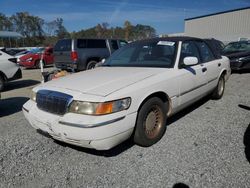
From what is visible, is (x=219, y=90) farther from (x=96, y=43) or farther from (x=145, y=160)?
(x=96, y=43)

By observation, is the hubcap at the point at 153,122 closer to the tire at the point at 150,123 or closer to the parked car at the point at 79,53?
the tire at the point at 150,123

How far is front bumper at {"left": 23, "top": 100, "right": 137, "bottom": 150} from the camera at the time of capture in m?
2.88

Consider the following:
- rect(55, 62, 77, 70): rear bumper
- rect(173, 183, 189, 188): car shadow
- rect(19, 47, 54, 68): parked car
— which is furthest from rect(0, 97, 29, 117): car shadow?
rect(19, 47, 54, 68): parked car

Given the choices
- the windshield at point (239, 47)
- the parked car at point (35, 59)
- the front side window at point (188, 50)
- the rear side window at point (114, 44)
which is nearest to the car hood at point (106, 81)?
the front side window at point (188, 50)

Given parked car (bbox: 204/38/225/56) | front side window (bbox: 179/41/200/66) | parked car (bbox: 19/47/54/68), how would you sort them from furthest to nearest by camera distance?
parked car (bbox: 19/47/54/68)
parked car (bbox: 204/38/225/56)
front side window (bbox: 179/41/200/66)

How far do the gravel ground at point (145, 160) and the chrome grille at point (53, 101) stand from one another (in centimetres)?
74

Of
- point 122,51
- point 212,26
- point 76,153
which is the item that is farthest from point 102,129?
point 212,26

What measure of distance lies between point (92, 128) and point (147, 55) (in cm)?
213

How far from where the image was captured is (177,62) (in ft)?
13.6

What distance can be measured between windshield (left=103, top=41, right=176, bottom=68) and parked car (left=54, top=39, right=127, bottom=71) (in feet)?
18.8

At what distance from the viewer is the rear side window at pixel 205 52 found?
5132 millimetres

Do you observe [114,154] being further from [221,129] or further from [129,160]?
[221,129]

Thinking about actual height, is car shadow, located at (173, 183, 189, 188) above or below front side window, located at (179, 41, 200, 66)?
below

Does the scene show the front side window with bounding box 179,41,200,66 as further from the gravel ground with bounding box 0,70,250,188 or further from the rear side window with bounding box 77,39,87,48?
the rear side window with bounding box 77,39,87,48
